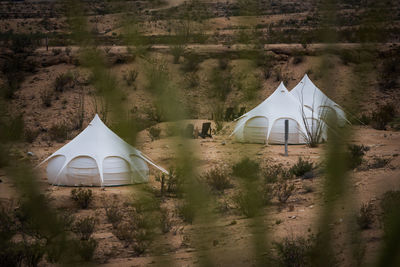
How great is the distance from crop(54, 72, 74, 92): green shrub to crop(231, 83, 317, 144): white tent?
10597 millimetres

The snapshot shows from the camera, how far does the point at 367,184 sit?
7922mm

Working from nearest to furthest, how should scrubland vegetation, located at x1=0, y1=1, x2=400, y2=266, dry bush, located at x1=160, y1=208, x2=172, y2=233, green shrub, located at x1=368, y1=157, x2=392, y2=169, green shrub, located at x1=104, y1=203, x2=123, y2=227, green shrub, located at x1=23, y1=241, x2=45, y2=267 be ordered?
scrubland vegetation, located at x1=0, y1=1, x2=400, y2=266, dry bush, located at x1=160, y1=208, x2=172, y2=233, green shrub, located at x1=23, y1=241, x2=45, y2=267, green shrub, located at x1=104, y1=203, x2=123, y2=227, green shrub, located at x1=368, y1=157, x2=392, y2=169

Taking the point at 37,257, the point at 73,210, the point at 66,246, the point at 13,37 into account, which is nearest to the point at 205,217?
the point at 66,246

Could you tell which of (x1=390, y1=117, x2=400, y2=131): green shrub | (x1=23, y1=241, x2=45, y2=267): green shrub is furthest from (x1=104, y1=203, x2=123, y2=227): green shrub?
(x1=390, y1=117, x2=400, y2=131): green shrub

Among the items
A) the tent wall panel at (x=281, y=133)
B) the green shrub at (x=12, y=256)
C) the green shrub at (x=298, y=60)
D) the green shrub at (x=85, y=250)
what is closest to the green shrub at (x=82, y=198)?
the green shrub at (x=85, y=250)

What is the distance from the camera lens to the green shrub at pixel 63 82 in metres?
21.8

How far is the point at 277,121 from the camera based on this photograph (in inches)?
573

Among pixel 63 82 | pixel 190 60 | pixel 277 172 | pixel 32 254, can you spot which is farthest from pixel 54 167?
pixel 63 82

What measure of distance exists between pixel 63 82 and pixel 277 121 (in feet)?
39.1

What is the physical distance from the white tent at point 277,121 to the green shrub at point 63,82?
10.6 metres

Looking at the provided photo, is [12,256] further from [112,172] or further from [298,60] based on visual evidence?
[298,60]

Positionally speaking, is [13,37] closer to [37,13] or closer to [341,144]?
[37,13]

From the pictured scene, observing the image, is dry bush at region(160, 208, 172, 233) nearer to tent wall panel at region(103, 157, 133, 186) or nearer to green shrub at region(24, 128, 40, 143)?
tent wall panel at region(103, 157, 133, 186)

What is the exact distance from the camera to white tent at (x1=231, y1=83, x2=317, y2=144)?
14.3m
